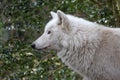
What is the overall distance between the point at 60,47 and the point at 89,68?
59cm

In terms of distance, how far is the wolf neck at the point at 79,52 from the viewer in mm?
6379

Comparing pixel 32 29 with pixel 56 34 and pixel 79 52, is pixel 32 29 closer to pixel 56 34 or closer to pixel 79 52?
pixel 56 34

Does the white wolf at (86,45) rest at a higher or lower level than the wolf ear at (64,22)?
lower

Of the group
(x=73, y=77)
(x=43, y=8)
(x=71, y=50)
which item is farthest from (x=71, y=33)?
(x=43, y=8)

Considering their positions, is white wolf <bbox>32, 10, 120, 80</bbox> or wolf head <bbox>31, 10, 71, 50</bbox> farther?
wolf head <bbox>31, 10, 71, 50</bbox>

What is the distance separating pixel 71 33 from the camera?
6484mm

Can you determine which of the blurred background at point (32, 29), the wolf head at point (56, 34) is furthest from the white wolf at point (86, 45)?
the blurred background at point (32, 29)

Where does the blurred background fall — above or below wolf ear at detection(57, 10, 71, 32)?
below

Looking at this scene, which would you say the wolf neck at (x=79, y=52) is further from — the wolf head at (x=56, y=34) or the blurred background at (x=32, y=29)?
the blurred background at (x=32, y=29)

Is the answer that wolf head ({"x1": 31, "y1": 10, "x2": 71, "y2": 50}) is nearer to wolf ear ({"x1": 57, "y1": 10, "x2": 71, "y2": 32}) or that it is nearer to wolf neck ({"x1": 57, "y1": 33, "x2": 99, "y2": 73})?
wolf ear ({"x1": 57, "y1": 10, "x2": 71, "y2": 32})

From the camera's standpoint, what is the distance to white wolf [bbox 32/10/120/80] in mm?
6262

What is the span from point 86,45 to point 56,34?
1.71 feet

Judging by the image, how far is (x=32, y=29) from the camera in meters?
8.97

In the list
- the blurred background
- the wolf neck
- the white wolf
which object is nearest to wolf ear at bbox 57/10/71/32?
the white wolf
